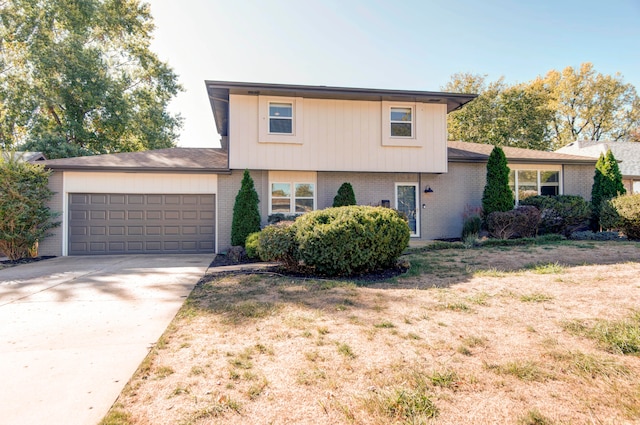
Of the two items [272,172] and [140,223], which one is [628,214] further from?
[140,223]

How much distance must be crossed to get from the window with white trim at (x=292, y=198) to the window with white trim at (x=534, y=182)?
25.4 feet

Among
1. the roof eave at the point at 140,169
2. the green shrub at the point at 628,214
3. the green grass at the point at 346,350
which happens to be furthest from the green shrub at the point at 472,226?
the green grass at the point at 346,350

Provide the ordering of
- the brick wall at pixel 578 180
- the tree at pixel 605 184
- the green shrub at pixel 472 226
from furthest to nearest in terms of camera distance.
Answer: the brick wall at pixel 578 180 → the tree at pixel 605 184 → the green shrub at pixel 472 226

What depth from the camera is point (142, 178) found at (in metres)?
10.6

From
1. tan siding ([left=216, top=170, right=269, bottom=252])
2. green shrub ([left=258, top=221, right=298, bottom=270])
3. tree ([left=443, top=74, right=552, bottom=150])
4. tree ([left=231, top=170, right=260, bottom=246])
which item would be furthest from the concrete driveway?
tree ([left=443, top=74, right=552, bottom=150])

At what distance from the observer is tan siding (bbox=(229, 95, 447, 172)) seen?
415 inches

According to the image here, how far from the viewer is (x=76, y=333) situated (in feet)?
11.8

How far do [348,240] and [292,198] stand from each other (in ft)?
17.7

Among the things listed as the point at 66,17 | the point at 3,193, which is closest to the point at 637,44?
the point at 3,193

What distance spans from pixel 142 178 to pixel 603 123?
124 ft

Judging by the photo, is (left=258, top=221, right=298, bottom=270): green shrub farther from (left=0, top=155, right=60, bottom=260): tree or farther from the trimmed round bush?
(left=0, top=155, right=60, bottom=260): tree

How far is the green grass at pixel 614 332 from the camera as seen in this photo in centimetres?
290

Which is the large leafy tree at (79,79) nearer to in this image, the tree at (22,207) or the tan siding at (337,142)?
the tree at (22,207)

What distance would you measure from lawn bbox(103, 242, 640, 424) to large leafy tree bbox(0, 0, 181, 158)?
659 inches
